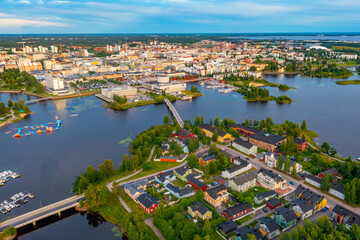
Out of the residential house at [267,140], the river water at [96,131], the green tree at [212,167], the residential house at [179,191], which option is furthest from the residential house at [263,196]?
the river water at [96,131]

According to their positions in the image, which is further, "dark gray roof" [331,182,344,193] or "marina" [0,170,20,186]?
"marina" [0,170,20,186]

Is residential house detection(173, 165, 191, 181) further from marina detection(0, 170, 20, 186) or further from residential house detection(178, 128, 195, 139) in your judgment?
marina detection(0, 170, 20, 186)

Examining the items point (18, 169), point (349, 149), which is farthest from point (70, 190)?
point (349, 149)

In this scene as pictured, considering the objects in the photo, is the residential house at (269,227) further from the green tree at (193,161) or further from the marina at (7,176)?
the marina at (7,176)

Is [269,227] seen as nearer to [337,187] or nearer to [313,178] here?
[337,187]

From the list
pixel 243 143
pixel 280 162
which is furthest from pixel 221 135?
pixel 280 162

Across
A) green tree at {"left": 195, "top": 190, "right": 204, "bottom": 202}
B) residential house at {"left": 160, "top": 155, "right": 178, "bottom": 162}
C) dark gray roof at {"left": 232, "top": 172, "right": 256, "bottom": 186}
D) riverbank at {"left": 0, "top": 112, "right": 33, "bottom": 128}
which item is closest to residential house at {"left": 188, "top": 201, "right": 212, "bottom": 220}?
green tree at {"left": 195, "top": 190, "right": 204, "bottom": 202}
